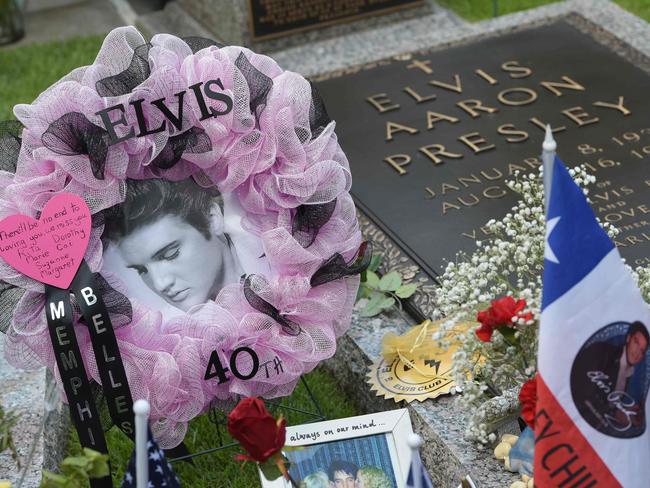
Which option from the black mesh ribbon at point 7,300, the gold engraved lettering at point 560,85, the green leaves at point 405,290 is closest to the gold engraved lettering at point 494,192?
the green leaves at point 405,290

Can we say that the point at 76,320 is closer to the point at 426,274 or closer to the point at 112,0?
the point at 426,274

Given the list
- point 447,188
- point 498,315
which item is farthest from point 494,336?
point 447,188

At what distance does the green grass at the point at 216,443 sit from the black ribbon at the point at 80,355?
0.42m

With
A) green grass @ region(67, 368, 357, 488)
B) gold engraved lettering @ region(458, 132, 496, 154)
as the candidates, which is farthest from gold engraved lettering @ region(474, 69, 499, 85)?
green grass @ region(67, 368, 357, 488)

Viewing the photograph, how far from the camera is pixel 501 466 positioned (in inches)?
104

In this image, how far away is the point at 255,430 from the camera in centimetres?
201

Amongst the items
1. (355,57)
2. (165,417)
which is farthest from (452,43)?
(165,417)

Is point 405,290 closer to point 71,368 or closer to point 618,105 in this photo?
point 71,368

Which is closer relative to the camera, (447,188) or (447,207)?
(447,207)

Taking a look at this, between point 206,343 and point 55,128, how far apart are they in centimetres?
60

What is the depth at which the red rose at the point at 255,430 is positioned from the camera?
6.57 feet

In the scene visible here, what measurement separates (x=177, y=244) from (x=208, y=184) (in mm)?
166

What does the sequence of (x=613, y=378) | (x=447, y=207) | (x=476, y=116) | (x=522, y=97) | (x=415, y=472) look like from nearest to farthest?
(x=415, y=472) < (x=613, y=378) < (x=447, y=207) < (x=476, y=116) < (x=522, y=97)

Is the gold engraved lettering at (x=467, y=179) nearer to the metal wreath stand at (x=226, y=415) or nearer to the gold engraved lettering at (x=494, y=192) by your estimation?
the gold engraved lettering at (x=494, y=192)
